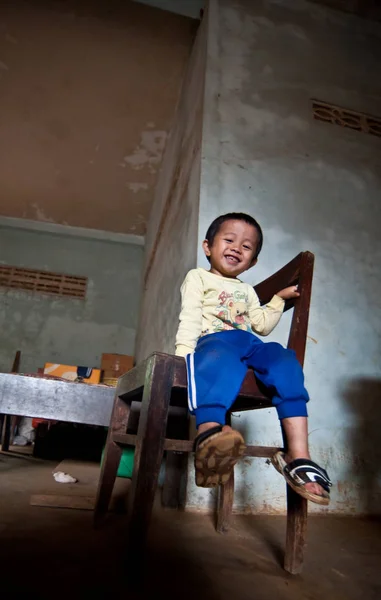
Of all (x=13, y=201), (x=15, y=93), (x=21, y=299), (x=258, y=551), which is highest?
(x=15, y=93)

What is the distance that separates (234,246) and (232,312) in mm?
242

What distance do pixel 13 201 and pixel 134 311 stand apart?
2446 mm

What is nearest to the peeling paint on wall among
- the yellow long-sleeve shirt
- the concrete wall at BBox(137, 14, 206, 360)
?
the concrete wall at BBox(137, 14, 206, 360)

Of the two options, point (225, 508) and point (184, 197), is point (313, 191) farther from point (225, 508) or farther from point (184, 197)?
point (225, 508)

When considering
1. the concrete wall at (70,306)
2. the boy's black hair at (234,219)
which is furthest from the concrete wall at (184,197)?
the concrete wall at (70,306)

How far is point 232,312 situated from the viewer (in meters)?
1.30

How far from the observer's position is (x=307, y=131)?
7.95ft

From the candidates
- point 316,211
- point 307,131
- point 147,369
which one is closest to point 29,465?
point 147,369

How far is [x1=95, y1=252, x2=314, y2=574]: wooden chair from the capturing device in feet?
2.77

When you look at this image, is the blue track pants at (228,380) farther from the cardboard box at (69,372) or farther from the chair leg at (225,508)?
the cardboard box at (69,372)

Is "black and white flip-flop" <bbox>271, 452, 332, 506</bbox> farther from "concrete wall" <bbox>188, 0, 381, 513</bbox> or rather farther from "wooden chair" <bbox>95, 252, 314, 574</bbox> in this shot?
"concrete wall" <bbox>188, 0, 381, 513</bbox>

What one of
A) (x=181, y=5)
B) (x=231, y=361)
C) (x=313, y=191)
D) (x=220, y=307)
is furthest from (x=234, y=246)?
(x=181, y=5)

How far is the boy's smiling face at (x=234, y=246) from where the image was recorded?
1.35m

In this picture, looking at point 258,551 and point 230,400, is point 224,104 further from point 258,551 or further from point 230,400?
point 258,551
